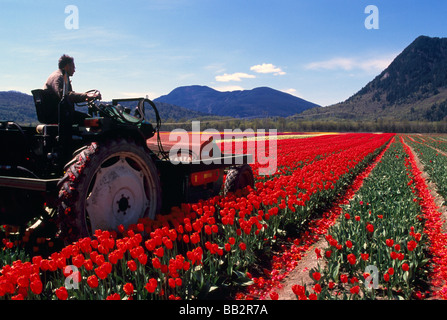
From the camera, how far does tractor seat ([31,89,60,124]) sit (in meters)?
4.31

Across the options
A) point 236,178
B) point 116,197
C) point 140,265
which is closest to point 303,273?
point 140,265

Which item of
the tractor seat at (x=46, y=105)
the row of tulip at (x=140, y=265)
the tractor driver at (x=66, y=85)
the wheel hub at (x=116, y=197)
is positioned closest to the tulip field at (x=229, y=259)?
the row of tulip at (x=140, y=265)

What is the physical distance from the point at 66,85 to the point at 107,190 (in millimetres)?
1708

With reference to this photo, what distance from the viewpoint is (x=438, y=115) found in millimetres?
176875

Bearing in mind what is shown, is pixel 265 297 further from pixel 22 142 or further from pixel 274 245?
pixel 22 142

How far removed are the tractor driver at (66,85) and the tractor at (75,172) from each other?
96mm

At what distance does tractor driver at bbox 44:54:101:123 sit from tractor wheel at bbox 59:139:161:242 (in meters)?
0.83

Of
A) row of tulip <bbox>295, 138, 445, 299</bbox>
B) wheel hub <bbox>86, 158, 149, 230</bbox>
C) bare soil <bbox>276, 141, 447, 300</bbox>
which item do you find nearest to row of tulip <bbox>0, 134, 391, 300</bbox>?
wheel hub <bbox>86, 158, 149, 230</bbox>

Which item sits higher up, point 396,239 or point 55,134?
point 55,134

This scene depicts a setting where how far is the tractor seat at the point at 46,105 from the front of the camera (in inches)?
170

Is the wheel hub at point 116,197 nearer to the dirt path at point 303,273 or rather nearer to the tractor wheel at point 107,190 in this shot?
the tractor wheel at point 107,190

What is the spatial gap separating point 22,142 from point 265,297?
12.7 feet

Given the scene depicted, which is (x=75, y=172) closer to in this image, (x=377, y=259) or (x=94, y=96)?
(x=94, y=96)
